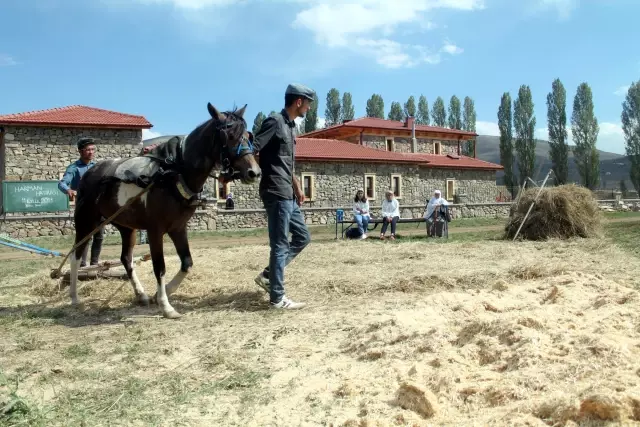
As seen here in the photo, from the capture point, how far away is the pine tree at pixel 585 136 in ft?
162

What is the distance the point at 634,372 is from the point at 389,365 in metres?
1.27

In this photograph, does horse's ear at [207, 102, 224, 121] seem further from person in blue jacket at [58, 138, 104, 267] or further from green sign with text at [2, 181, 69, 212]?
green sign with text at [2, 181, 69, 212]

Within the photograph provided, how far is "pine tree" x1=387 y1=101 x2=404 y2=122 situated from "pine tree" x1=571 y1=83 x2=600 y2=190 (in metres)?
18.4

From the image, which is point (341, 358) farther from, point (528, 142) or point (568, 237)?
point (528, 142)

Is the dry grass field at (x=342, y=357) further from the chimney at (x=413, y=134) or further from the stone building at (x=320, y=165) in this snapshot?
the chimney at (x=413, y=134)

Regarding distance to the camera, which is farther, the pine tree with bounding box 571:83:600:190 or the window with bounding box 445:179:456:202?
the pine tree with bounding box 571:83:600:190

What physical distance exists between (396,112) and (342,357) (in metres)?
60.2

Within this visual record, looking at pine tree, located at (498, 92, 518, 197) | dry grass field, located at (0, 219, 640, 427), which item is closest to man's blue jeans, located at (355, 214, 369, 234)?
dry grass field, located at (0, 219, 640, 427)

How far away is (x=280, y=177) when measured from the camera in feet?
16.4

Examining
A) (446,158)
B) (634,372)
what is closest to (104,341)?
(634,372)

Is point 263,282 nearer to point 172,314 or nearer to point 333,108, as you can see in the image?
point 172,314

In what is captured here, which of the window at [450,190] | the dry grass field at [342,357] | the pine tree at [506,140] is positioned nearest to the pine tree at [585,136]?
the pine tree at [506,140]

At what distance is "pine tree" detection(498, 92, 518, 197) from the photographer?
167 feet

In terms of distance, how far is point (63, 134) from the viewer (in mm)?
25812
